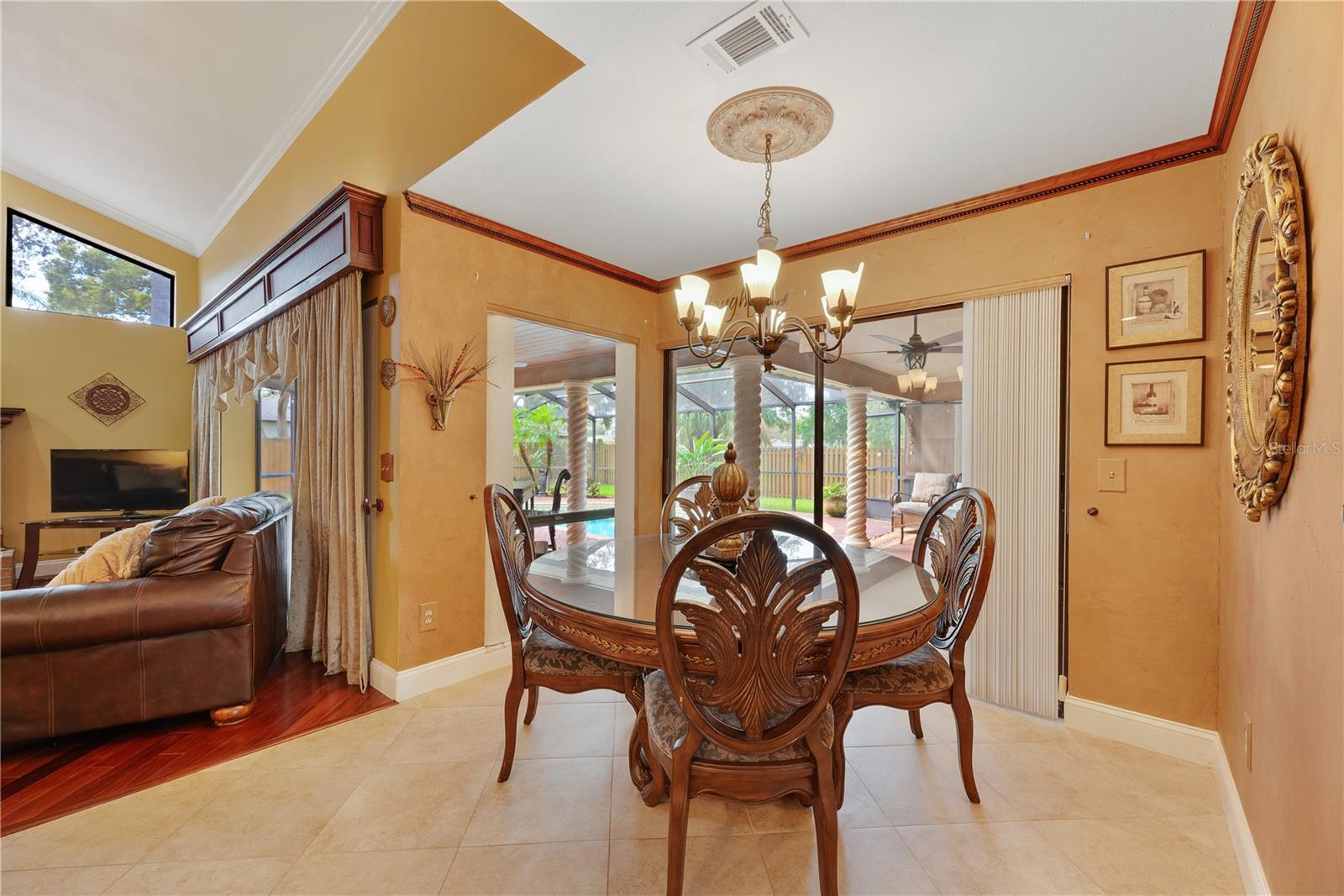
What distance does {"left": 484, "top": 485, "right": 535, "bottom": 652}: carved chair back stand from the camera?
1.90 m

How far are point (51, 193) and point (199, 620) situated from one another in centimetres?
613

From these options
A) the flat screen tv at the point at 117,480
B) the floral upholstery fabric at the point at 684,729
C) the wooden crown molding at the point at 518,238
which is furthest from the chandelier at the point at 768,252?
the flat screen tv at the point at 117,480

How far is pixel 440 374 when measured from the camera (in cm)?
277

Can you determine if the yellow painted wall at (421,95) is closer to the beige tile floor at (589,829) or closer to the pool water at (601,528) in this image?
the beige tile floor at (589,829)

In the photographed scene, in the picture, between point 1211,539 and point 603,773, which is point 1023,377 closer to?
point 1211,539

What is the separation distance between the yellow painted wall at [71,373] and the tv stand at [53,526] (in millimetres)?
449

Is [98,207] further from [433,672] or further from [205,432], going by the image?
[433,672]

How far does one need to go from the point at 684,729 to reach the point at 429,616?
183cm

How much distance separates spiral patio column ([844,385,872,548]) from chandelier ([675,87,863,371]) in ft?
4.06

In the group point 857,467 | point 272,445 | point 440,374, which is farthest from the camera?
point 272,445

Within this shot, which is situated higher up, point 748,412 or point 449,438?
point 748,412

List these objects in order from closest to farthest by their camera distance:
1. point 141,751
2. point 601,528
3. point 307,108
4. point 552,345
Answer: point 141,751, point 307,108, point 552,345, point 601,528

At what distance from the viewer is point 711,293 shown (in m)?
3.77

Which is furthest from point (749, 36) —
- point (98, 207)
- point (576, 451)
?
point (98, 207)
